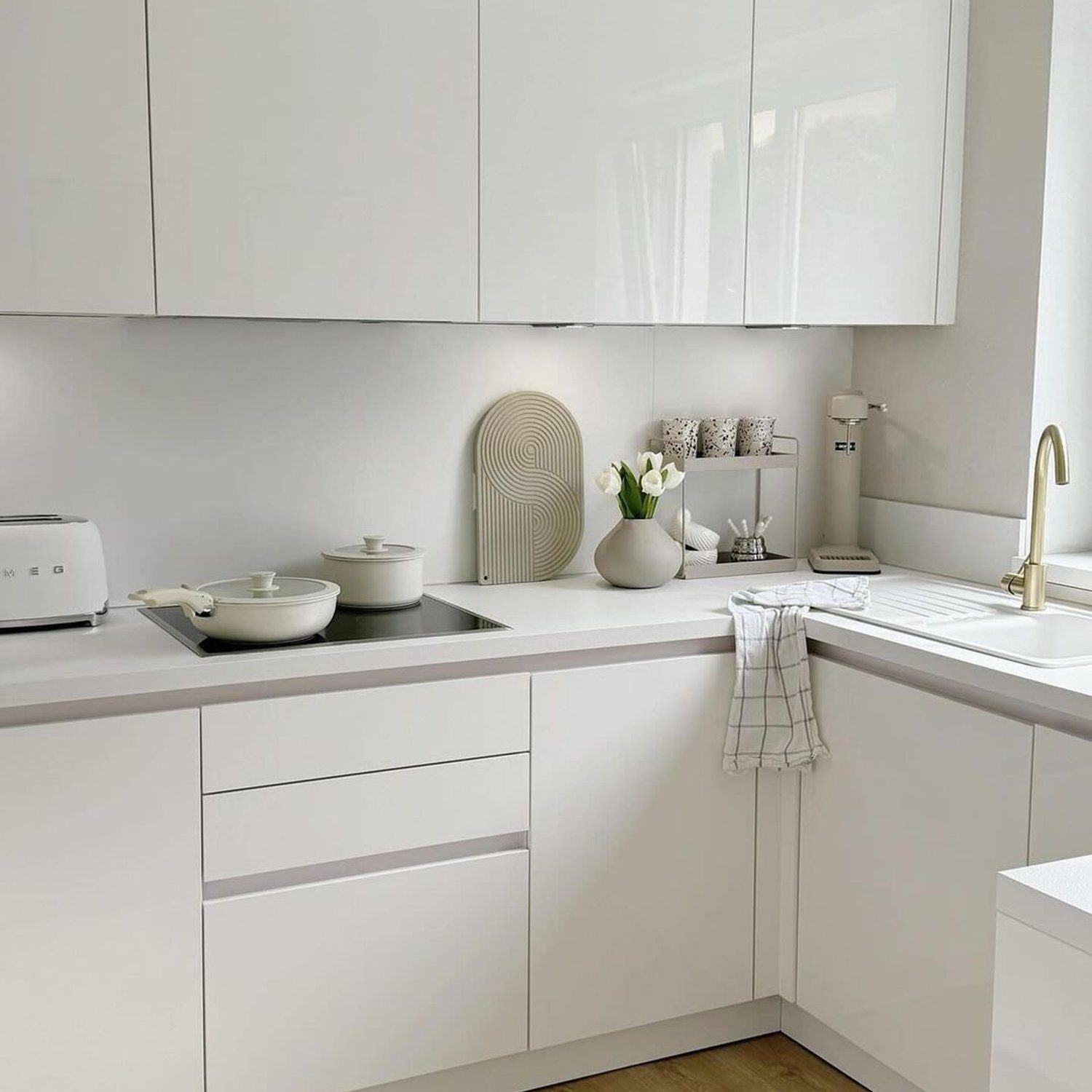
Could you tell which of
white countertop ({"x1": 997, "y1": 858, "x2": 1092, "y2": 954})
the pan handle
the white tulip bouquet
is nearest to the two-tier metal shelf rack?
the white tulip bouquet

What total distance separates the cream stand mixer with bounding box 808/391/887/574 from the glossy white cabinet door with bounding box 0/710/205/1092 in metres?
1.59

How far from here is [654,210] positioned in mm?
2631

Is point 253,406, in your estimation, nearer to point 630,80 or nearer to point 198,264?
point 198,264

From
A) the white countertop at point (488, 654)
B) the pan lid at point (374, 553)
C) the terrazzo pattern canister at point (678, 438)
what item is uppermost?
the terrazzo pattern canister at point (678, 438)

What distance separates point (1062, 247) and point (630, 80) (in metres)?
0.99

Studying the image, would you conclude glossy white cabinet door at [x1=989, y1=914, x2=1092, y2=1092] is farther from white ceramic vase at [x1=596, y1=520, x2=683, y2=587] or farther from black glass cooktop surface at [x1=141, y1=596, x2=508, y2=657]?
white ceramic vase at [x1=596, y1=520, x2=683, y2=587]

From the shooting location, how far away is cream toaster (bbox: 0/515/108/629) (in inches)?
Answer: 90.5

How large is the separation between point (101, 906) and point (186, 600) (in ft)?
1.63

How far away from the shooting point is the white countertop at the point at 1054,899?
3.82 feet

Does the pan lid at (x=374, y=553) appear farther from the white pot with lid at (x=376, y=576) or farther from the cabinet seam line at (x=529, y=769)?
the cabinet seam line at (x=529, y=769)

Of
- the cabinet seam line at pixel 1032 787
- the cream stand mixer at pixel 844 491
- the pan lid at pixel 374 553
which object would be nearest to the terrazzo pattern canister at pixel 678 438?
the cream stand mixer at pixel 844 491

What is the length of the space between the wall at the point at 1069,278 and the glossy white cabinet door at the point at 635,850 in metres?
0.94

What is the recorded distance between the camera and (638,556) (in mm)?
2812

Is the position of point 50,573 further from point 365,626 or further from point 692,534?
point 692,534
